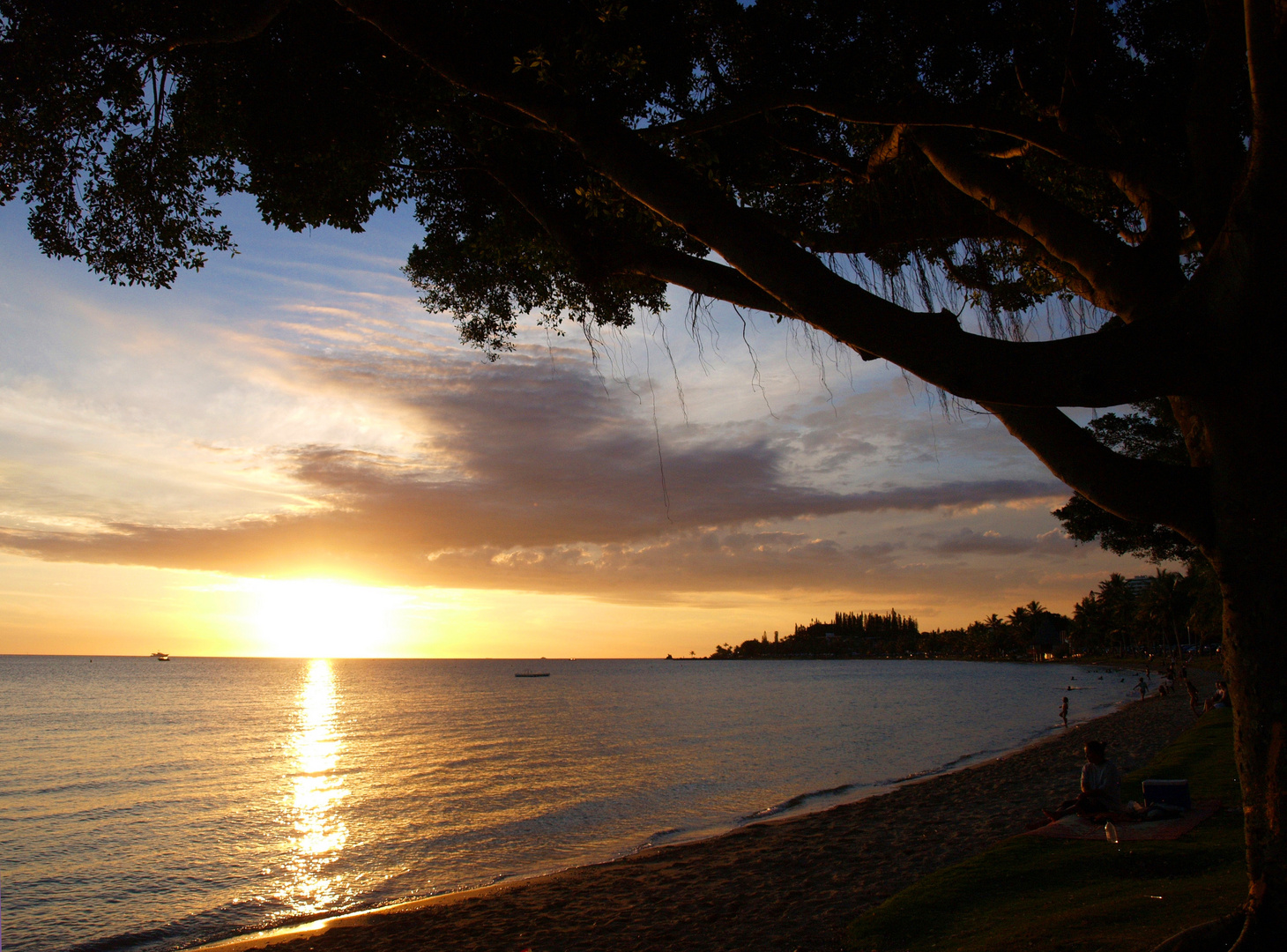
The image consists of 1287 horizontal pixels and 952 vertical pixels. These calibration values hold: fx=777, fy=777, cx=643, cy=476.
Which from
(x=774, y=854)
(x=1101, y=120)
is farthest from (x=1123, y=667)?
(x=1101, y=120)

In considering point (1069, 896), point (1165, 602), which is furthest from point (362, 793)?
point (1165, 602)

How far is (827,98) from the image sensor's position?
578cm

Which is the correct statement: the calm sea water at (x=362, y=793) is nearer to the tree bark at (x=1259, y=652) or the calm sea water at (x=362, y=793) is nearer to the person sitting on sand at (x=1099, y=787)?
the person sitting on sand at (x=1099, y=787)

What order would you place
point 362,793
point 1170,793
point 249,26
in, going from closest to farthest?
point 249,26
point 1170,793
point 362,793

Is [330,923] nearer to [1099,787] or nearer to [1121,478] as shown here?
[1099,787]

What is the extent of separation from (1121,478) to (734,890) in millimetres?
9651

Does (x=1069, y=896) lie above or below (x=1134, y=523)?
below

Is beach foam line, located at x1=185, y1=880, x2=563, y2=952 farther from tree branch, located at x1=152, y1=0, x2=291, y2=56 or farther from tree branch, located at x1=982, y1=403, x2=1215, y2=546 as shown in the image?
tree branch, located at x1=982, y1=403, x2=1215, y2=546

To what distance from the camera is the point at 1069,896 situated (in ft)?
24.2

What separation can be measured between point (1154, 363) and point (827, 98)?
3.31 metres

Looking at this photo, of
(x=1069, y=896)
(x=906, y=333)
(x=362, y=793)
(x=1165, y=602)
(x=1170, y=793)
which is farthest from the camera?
(x=1165, y=602)

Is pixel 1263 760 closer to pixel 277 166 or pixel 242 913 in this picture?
pixel 277 166

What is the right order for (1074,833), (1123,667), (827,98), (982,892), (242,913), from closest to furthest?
(827,98) < (982,892) < (1074,833) < (242,913) < (1123,667)

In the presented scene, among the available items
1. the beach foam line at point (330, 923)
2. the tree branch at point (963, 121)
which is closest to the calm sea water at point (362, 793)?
the beach foam line at point (330, 923)
